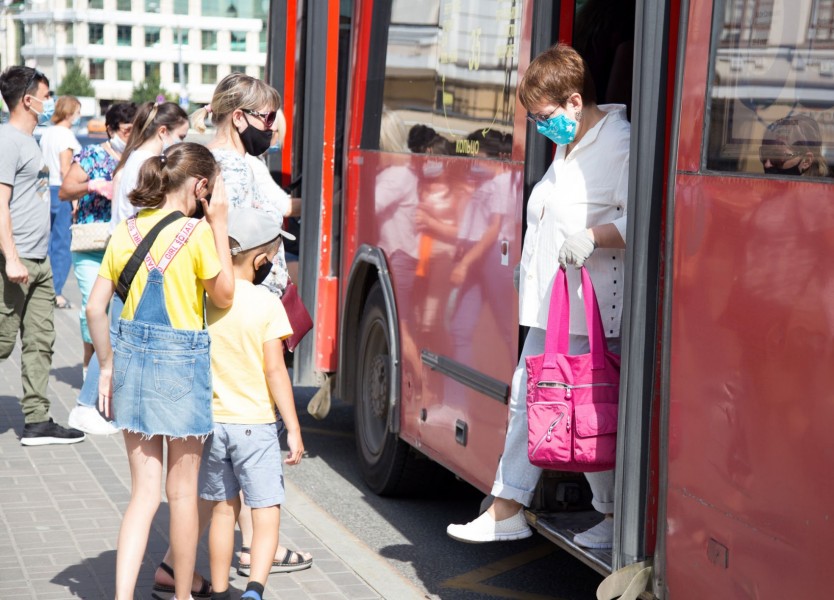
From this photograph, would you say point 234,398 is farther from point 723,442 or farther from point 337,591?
point 723,442

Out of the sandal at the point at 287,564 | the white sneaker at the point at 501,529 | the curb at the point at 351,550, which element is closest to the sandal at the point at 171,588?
the sandal at the point at 287,564

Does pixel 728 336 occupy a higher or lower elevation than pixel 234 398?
higher

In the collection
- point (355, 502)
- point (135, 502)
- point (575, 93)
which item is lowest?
point (355, 502)

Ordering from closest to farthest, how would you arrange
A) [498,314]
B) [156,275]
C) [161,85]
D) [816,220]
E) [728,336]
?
[816,220], [728,336], [156,275], [498,314], [161,85]

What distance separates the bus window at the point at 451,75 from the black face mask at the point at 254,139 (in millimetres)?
787

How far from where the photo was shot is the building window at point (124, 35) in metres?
132

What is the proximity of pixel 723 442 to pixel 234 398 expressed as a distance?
174cm

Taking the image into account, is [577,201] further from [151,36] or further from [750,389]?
[151,36]

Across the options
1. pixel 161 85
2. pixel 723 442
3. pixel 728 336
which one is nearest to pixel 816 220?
pixel 728 336

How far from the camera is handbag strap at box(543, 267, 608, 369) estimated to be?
14.4 ft

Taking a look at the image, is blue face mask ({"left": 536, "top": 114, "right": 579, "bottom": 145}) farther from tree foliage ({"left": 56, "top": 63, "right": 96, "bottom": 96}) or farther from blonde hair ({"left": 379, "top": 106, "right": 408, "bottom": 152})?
tree foliage ({"left": 56, "top": 63, "right": 96, "bottom": 96})

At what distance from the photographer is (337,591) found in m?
5.24

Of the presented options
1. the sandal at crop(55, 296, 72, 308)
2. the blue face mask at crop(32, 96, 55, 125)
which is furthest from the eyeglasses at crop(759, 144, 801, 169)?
the sandal at crop(55, 296, 72, 308)

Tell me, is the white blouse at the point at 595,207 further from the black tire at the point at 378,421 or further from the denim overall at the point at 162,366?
the black tire at the point at 378,421
